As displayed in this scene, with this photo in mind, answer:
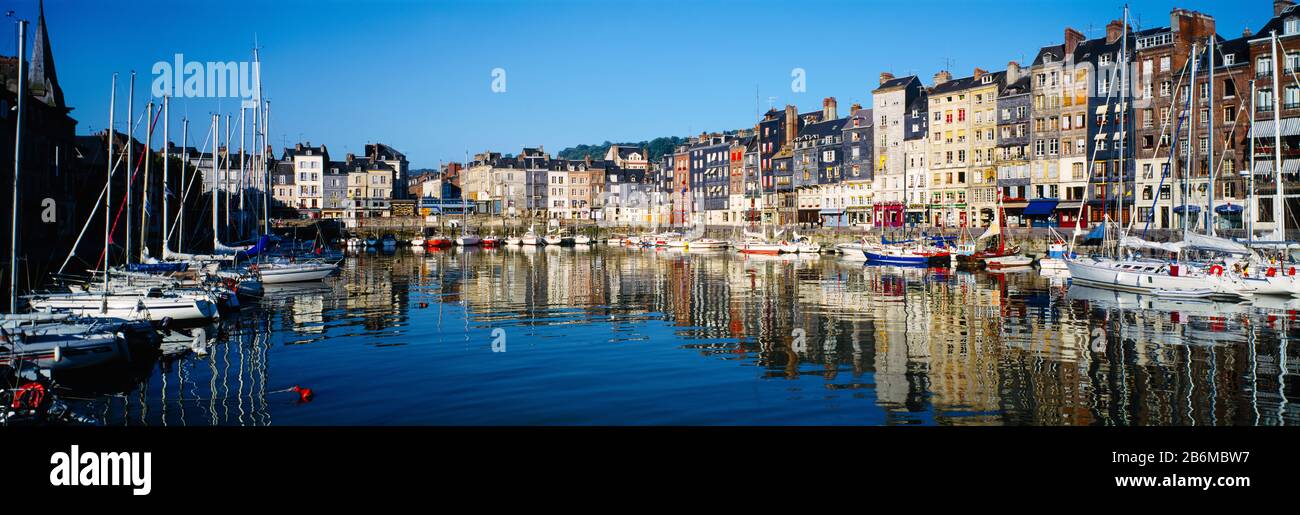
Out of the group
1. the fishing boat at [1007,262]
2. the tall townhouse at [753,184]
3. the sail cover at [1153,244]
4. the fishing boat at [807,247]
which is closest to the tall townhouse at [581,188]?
the tall townhouse at [753,184]

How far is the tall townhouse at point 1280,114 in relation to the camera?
67.6 m

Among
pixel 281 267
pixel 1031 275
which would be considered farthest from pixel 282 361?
pixel 1031 275

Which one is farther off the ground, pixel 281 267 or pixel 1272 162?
pixel 1272 162

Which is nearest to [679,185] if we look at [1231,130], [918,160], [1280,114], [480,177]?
[480,177]

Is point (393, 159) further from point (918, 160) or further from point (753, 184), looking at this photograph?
point (918, 160)

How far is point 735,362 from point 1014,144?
7839 cm

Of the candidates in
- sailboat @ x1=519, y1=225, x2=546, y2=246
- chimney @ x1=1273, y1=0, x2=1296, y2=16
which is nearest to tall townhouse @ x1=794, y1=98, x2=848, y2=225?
sailboat @ x1=519, y1=225, x2=546, y2=246

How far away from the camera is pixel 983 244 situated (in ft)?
271

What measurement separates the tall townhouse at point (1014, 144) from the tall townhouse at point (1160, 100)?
11.9 metres

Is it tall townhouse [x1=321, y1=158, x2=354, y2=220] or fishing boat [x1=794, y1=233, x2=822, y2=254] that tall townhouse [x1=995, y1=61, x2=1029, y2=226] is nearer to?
fishing boat [x1=794, y1=233, x2=822, y2=254]
